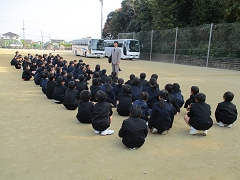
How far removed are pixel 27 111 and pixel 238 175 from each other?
4347mm

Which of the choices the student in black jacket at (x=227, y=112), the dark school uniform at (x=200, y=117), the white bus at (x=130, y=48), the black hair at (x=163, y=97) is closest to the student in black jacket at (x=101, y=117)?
the black hair at (x=163, y=97)

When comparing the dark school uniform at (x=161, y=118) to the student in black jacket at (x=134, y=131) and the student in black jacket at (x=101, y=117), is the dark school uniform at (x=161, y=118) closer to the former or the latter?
the student in black jacket at (x=134, y=131)

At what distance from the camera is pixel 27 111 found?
5.09 metres

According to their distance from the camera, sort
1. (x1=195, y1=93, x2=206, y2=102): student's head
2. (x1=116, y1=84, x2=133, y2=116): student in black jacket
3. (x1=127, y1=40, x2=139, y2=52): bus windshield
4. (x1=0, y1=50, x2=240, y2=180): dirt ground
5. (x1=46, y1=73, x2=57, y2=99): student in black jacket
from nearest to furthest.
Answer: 1. (x1=0, y1=50, x2=240, y2=180): dirt ground
2. (x1=195, y1=93, x2=206, y2=102): student's head
3. (x1=116, y1=84, x2=133, y2=116): student in black jacket
4. (x1=46, y1=73, x2=57, y2=99): student in black jacket
5. (x1=127, y1=40, x2=139, y2=52): bus windshield

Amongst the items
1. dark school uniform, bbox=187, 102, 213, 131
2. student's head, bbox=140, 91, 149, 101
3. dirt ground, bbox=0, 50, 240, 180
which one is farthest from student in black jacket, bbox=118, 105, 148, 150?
dark school uniform, bbox=187, 102, 213, 131

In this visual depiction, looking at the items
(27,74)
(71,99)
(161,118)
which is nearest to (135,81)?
(71,99)

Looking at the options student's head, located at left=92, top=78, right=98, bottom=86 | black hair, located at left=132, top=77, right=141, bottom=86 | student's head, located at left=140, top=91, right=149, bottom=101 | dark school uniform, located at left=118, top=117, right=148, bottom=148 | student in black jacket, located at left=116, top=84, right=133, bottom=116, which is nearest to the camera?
dark school uniform, located at left=118, top=117, right=148, bottom=148

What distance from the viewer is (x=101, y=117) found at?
388cm

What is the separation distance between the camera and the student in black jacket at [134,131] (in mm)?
3271

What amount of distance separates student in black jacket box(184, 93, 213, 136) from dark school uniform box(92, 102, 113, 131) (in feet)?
4.96

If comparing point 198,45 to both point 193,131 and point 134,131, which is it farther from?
point 134,131

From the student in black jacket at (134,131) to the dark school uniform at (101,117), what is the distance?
544 millimetres

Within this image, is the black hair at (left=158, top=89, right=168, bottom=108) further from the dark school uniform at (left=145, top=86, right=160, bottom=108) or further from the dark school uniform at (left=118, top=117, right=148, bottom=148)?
the dark school uniform at (left=145, top=86, right=160, bottom=108)

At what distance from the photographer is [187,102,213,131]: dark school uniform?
12.7 ft
